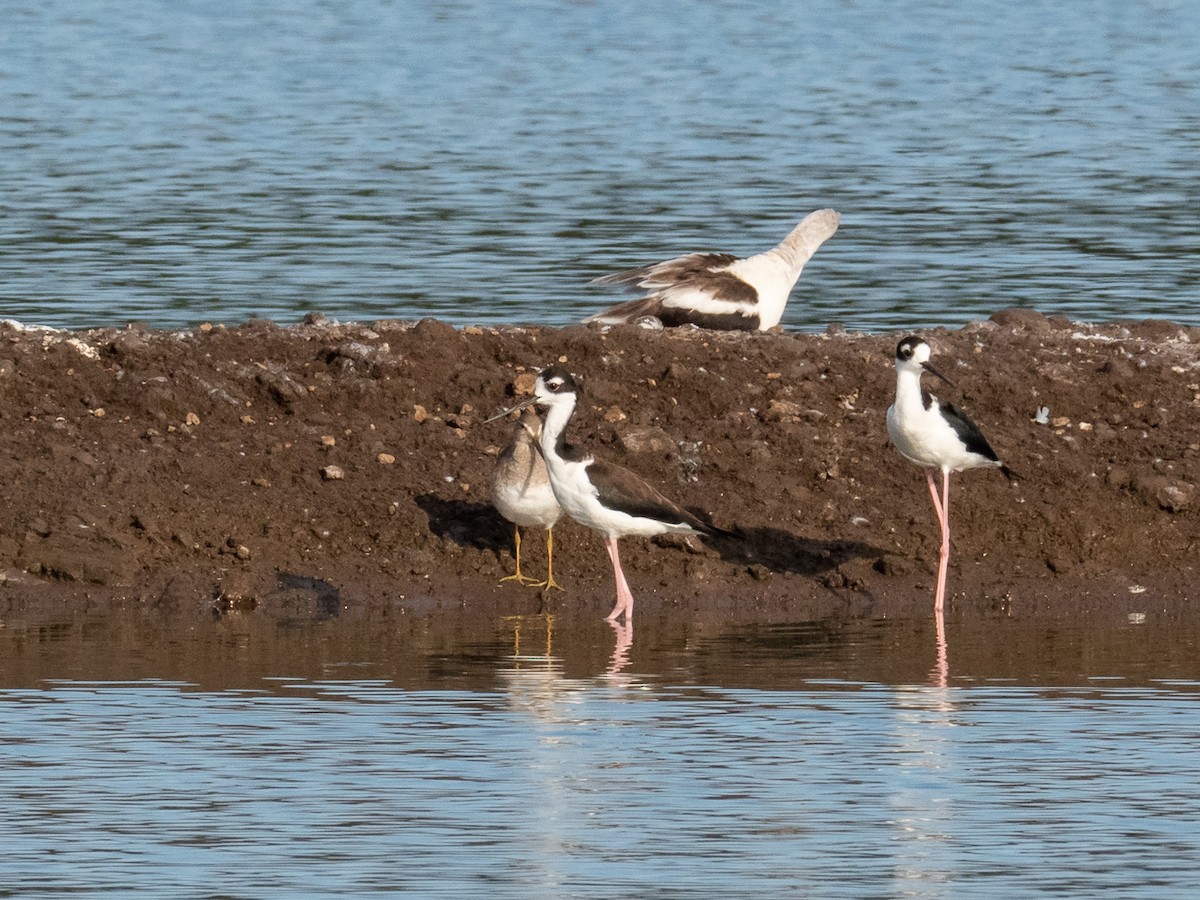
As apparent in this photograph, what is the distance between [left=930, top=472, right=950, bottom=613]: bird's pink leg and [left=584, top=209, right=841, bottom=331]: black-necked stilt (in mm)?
3214

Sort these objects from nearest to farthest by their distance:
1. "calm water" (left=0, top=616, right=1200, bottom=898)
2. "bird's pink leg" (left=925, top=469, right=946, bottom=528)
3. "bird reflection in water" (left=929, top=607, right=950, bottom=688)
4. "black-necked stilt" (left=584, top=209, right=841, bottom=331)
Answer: "calm water" (left=0, top=616, right=1200, bottom=898) < "bird reflection in water" (left=929, top=607, right=950, bottom=688) < "bird's pink leg" (left=925, top=469, right=946, bottom=528) < "black-necked stilt" (left=584, top=209, right=841, bottom=331)

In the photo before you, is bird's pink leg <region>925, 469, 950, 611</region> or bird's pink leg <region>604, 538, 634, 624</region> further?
bird's pink leg <region>925, 469, 950, 611</region>

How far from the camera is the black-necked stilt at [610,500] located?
Answer: 12.4 metres

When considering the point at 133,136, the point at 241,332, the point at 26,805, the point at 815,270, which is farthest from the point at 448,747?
the point at 133,136

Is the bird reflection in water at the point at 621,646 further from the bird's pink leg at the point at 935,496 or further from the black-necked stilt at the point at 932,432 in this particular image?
the bird's pink leg at the point at 935,496

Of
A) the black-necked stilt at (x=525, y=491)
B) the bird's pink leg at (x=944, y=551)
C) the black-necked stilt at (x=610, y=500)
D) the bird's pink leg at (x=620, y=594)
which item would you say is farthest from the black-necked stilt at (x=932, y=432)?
the black-necked stilt at (x=525, y=491)

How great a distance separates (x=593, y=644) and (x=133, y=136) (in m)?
22.9

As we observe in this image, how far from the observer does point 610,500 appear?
12.4 meters

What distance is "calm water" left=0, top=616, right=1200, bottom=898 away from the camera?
7488 mm

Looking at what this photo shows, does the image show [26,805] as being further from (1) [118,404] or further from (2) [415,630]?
(1) [118,404]

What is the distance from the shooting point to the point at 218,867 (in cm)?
750

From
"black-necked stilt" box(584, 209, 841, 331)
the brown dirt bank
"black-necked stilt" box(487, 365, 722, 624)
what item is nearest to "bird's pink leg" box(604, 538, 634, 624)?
"black-necked stilt" box(487, 365, 722, 624)

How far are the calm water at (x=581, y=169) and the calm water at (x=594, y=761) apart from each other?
7.70m

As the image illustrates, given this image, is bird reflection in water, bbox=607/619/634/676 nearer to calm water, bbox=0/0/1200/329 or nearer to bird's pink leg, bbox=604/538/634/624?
bird's pink leg, bbox=604/538/634/624
